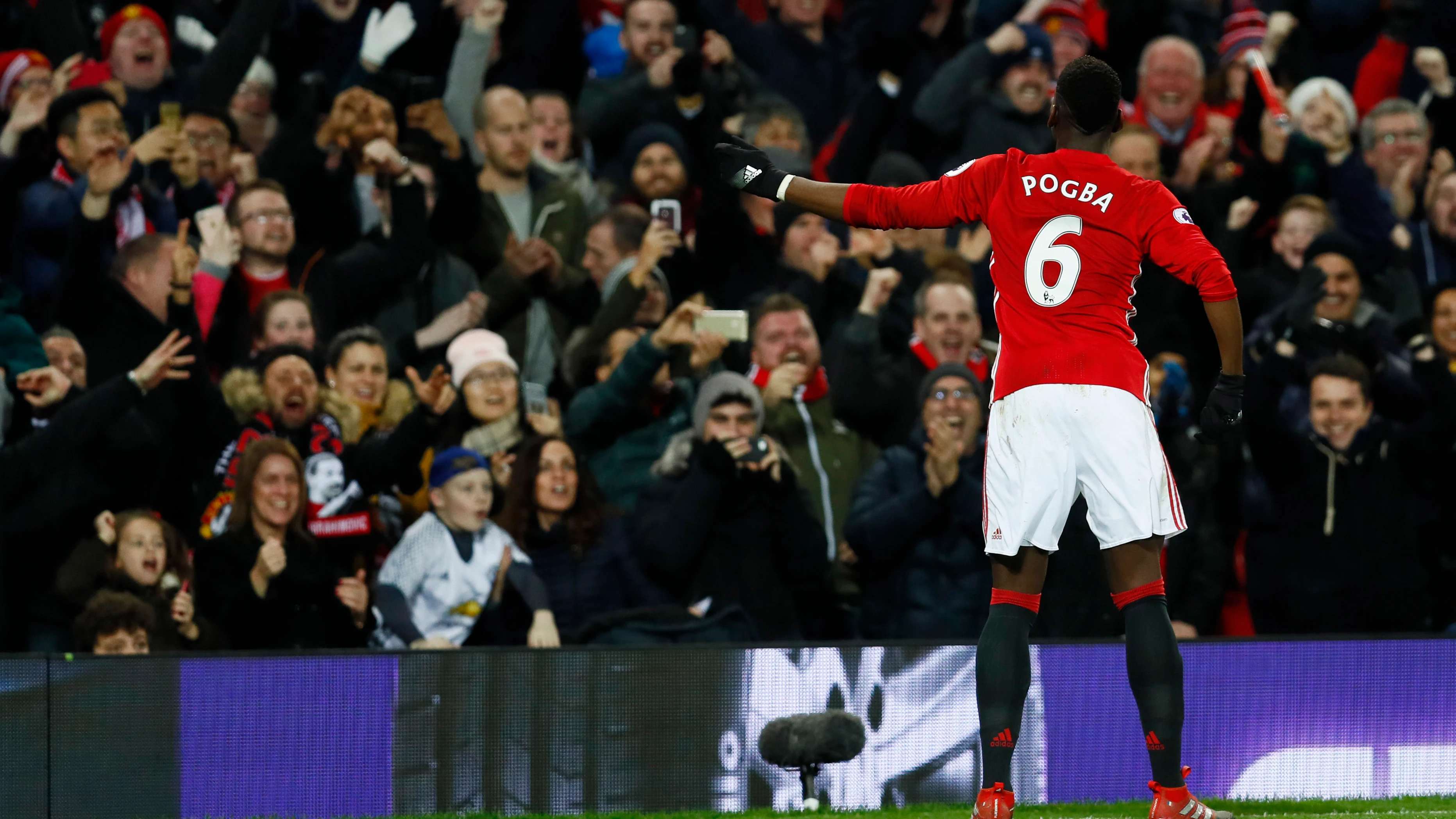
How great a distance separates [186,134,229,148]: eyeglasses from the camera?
948cm

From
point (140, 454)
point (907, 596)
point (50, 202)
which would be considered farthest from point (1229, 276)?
point (50, 202)

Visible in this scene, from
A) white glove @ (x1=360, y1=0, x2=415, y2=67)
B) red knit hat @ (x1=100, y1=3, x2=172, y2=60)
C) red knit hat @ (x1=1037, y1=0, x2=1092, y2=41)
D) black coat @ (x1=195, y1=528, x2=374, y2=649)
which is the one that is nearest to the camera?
black coat @ (x1=195, y1=528, x2=374, y2=649)

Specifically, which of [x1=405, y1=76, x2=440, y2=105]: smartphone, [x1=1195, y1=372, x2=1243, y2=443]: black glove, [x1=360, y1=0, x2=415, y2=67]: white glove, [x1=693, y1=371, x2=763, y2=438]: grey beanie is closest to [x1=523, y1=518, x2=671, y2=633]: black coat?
[x1=693, y1=371, x2=763, y2=438]: grey beanie

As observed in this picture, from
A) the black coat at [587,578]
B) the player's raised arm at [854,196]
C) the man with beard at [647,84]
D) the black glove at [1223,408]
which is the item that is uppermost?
the man with beard at [647,84]

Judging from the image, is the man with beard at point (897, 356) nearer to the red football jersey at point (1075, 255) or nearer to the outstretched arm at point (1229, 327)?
the red football jersey at point (1075, 255)

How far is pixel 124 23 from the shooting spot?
9.95 metres

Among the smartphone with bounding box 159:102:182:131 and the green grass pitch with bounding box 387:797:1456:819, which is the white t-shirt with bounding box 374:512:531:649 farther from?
the smartphone with bounding box 159:102:182:131

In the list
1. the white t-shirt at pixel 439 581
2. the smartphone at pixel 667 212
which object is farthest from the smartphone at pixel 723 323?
the white t-shirt at pixel 439 581

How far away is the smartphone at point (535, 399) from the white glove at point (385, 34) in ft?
7.88

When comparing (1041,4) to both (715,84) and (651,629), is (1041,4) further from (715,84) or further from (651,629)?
(651,629)

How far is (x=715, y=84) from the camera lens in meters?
10.6

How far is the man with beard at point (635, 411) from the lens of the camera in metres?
8.34

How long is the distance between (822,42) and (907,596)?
4917 millimetres

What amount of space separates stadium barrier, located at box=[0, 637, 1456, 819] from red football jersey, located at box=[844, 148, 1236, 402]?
74.5 inches
